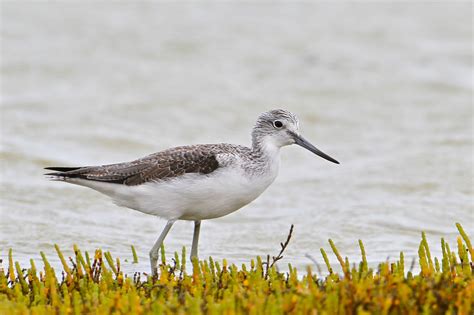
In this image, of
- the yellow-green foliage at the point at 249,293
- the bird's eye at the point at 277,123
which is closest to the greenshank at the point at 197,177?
the bird's eye at the point at 277,123

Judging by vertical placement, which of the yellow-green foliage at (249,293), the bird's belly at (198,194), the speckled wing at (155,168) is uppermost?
the speckled wing at (155,168)

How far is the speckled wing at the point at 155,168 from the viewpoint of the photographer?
966cm

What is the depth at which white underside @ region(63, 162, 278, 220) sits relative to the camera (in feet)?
30.9

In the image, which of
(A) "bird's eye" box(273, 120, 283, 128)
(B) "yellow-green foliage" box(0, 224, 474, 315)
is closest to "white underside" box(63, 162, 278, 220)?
(A) "bird's eye" box(273, 120, 283, 128)

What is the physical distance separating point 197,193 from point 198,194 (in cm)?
2

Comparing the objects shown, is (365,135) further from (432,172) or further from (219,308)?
(219,308)

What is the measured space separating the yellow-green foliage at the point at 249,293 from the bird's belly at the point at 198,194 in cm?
103

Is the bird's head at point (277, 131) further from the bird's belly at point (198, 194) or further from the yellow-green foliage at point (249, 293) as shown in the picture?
the yellow-green foliage at point (249, 293)

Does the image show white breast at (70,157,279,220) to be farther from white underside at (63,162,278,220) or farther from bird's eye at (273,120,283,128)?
bird's eye at (273,120,283,128)

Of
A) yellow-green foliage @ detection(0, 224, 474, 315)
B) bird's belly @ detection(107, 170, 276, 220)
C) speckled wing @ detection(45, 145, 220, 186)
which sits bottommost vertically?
yellow-green foliage @ detection(0, 224, 474, 315)

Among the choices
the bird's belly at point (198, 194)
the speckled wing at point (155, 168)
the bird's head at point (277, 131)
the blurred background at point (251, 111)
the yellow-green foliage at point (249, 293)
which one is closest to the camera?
the yellow-green foliage at point (249, 293)

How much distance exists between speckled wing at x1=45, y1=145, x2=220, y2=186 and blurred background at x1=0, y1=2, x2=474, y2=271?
218cm

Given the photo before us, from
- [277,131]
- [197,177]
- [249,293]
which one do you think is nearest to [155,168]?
[197,177]

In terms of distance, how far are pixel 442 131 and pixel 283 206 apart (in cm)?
696
